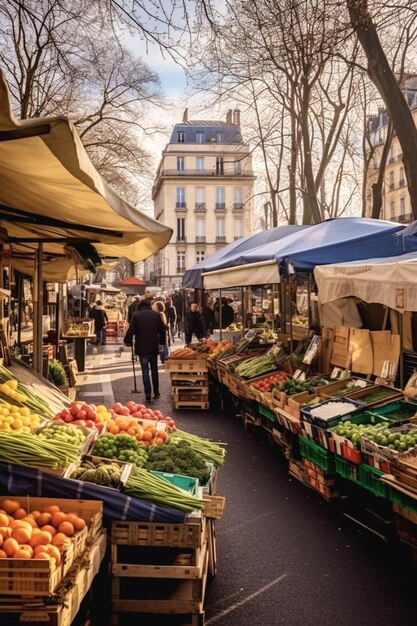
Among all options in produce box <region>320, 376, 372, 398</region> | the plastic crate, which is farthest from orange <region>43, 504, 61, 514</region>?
produce box <region>320, 376, 372, 398</region>

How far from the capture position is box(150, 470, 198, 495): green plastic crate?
14.1 feet

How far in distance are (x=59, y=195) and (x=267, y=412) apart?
15.1 ft

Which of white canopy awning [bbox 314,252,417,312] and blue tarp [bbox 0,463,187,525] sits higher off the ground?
white canopy awning [bbox 314,252,417,312]

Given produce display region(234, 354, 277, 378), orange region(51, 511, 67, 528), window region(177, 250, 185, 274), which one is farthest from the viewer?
window region(177, 250, 185, 274)

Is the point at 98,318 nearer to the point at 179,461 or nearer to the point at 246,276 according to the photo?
the point at 246,276

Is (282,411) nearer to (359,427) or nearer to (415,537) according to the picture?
(359,427)

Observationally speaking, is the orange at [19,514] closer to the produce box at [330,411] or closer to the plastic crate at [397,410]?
the produce box at [330,411]

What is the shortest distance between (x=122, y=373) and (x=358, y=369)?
373 inches

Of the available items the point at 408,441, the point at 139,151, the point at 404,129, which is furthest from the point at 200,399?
the point at 139,151

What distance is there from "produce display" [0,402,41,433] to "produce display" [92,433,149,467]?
1.69 ft

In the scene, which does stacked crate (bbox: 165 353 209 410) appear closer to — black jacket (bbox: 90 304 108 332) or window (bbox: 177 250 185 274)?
black jacket (bbox: 90 304 108 332)

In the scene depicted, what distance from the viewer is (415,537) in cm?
474

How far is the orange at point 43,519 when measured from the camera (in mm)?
3617

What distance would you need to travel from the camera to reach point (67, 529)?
11.5ft
